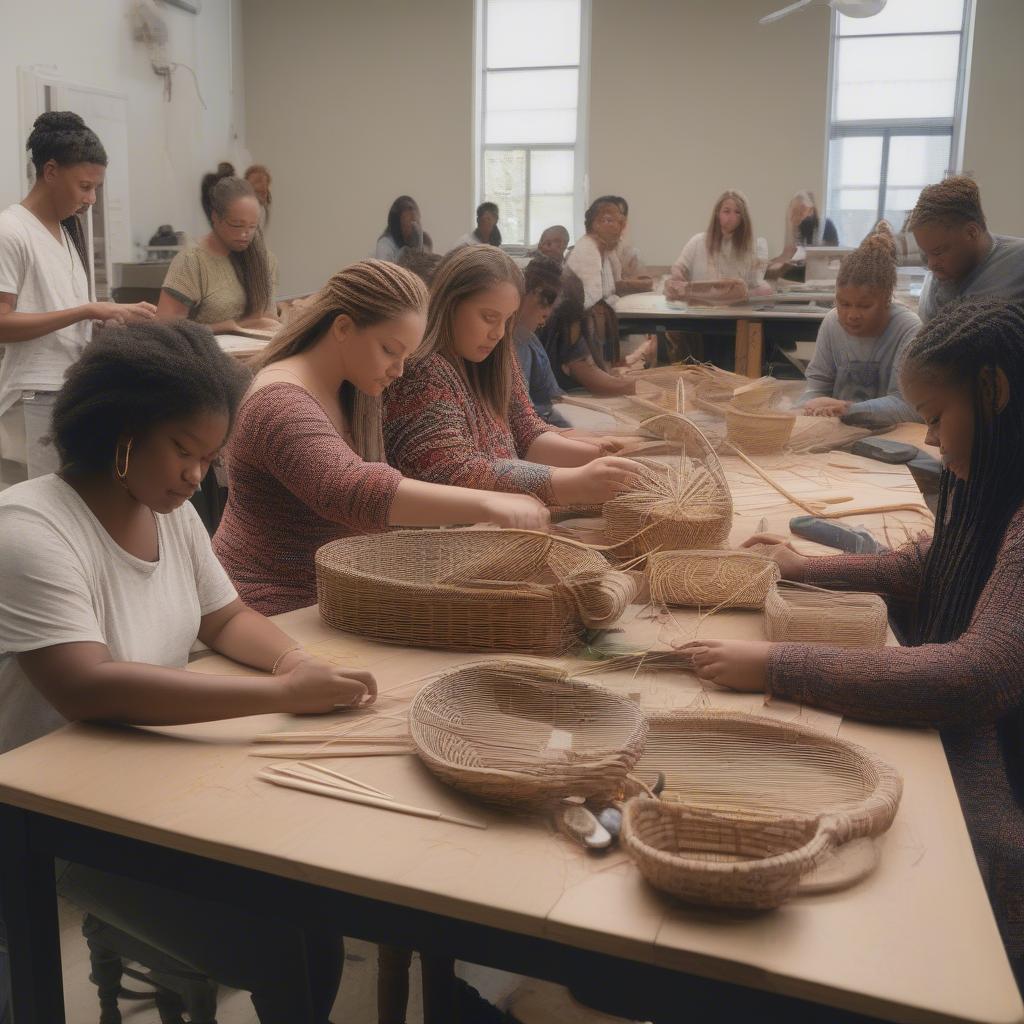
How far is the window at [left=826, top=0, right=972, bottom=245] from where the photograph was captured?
9906 mm

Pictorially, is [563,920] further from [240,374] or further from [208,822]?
[240,374]

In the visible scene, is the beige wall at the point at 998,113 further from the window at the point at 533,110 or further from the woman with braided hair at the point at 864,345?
the woman with braided hair at the point at 864,345

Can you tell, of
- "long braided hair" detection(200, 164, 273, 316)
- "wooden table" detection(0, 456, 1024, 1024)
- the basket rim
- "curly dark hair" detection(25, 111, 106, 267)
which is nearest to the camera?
"wooden table" detection(0, 456, 1024, 1024)

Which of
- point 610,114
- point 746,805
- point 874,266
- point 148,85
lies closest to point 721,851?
point 746,805

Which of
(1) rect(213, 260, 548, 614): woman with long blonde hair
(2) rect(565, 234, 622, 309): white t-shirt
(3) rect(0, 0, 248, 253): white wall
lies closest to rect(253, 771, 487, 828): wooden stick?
(1) rect(213, 260, 548, 614): woman with long blonde hair

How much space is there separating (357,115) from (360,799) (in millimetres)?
10445

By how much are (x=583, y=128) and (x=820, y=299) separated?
4.78m

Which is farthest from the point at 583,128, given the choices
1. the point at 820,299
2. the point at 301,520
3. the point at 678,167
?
the point at 301,520

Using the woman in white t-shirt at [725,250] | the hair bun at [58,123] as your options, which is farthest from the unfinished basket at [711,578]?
the woman in white t-shirt at [725,250]

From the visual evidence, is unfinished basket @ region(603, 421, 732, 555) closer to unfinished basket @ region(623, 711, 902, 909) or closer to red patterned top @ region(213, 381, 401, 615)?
red patterned top @ region(213, 381, 401, 615)

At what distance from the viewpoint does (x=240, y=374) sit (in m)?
1.55

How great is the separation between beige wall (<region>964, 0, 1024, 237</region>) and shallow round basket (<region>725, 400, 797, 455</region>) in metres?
7.36

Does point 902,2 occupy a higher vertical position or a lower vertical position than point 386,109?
higher

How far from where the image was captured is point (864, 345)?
3756 mm
